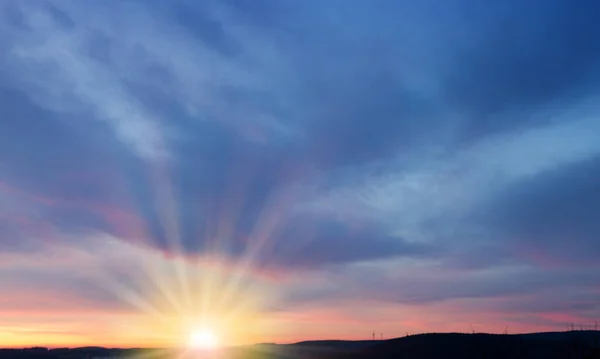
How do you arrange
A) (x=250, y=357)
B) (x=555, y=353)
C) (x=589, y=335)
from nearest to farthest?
1. (x=555, y=353)
2. (x=589, y=335)
3. (x=250, y=357)

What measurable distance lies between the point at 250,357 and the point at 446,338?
66697 mm

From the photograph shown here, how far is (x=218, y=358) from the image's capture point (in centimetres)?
16900

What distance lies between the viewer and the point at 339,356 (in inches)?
4798

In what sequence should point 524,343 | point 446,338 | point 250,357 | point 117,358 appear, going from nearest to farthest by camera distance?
1. point 524,343
2. point 446,338
3. point 250,357
4. point 117,358

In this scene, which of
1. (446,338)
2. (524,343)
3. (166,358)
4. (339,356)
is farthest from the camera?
(166,358)

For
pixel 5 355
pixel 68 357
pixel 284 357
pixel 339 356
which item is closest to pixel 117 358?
pixel 68 357

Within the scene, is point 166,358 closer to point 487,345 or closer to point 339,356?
point 339,356

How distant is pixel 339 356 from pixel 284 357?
37.5m

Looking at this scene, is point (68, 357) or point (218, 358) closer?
point (218, 358)

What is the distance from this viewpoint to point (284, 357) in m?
157

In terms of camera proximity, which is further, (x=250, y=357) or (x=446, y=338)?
(x=250, y=357)

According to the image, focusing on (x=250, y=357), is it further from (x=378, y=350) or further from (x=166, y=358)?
(x=378, y=350)

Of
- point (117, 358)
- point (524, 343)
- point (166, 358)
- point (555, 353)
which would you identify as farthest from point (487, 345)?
point (117, 358)

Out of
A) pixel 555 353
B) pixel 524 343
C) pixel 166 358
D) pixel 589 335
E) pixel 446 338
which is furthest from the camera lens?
pixel 166 358
